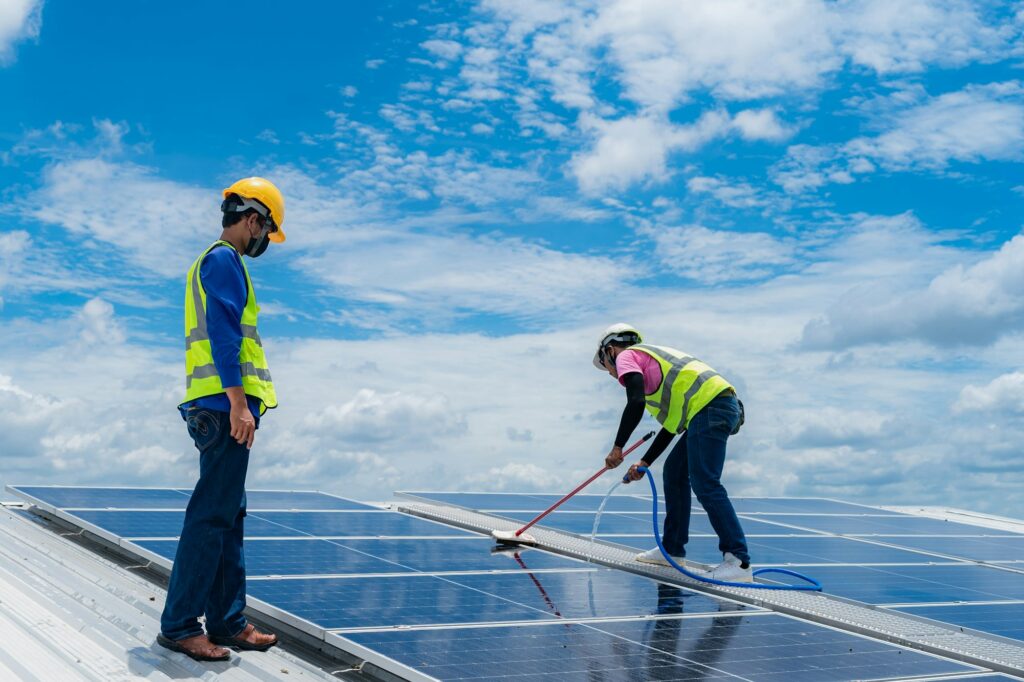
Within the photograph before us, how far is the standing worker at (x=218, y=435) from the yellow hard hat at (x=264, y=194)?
9 centimetres

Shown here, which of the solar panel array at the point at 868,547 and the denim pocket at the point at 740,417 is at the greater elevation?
the denim pocket at the point at 740,417

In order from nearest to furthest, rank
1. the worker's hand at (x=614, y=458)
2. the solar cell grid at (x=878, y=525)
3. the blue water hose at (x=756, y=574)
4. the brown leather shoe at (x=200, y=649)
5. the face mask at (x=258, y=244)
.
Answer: the brown leather shoe at (x=200, y=649) → the face mask at (x=258, y=244) → the blue water hose at (x=756, y=574) → the worker's hand at (x=614, y=458) → the solar cell grid at (x=878, y=525)

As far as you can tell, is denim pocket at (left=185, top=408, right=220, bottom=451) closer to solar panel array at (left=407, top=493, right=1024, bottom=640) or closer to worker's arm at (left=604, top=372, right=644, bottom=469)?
worker's arm at (left=604, top=372, right=644, bottom=469)

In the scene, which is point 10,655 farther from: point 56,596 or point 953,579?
point 953,579

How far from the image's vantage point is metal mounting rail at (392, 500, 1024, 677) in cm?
576

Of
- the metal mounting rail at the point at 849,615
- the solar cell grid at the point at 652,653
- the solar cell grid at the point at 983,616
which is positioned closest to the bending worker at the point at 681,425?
the metal mounting rail at the point at 849,615

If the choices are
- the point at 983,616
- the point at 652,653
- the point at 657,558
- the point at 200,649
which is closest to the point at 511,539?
the point at 657,558

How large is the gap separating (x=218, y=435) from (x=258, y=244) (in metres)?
1.00

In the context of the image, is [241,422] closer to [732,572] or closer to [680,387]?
[680,387]

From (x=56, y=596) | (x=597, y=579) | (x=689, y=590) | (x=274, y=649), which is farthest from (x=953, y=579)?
(x=56, y=596)

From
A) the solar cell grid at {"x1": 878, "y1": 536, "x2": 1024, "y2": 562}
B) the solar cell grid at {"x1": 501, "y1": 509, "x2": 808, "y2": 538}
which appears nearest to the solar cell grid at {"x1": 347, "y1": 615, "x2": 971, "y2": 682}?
the solar cell grid at {"x1": 501, "y1": 509, "x2": 808, "y2": 538}

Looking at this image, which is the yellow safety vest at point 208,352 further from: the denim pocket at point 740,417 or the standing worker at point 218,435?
the denim pocket at point 740,417

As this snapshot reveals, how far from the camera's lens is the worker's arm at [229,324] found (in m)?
4.71

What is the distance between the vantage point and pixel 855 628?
242 inches
